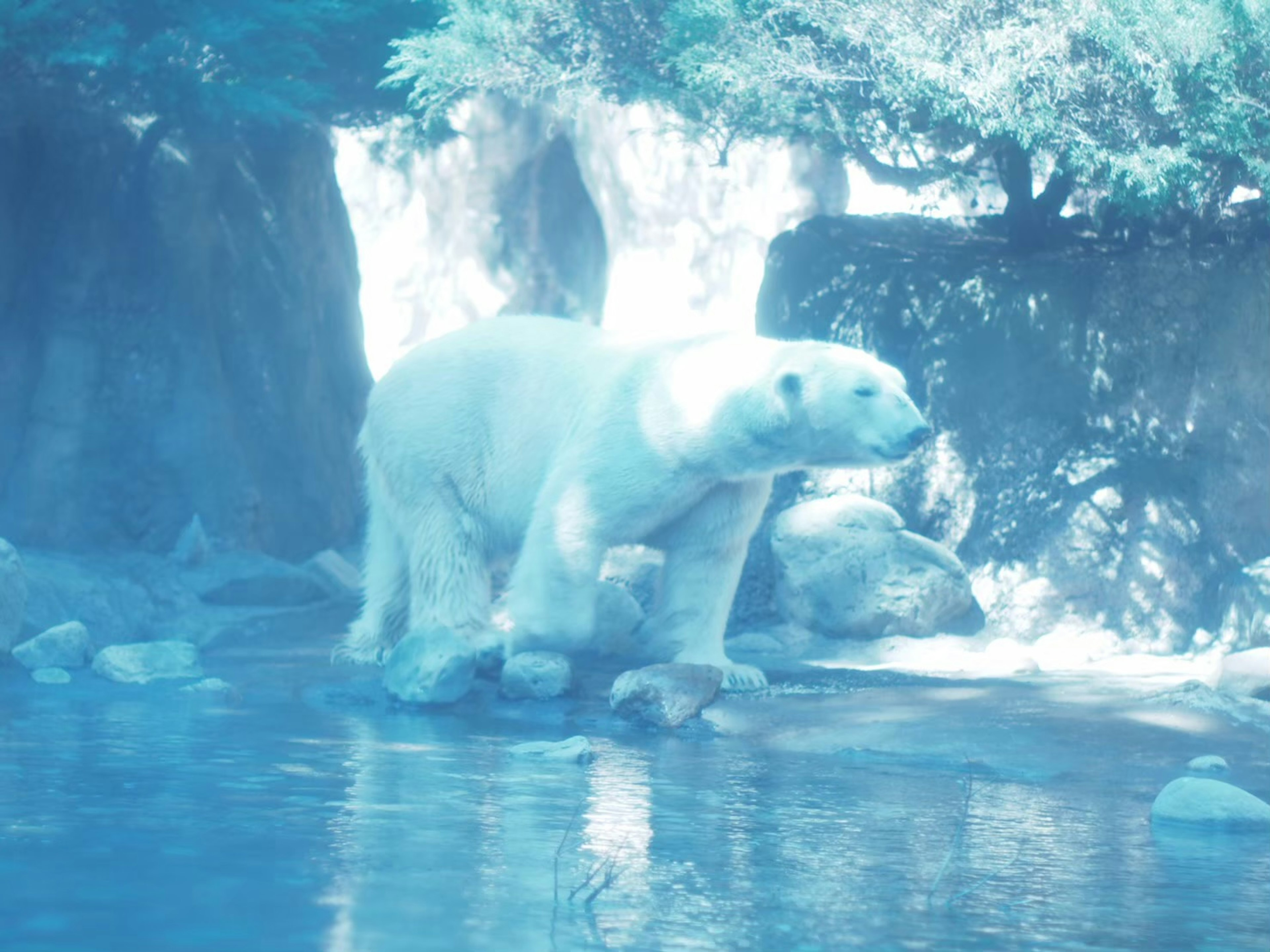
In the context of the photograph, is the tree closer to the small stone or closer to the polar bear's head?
the polar bear's head

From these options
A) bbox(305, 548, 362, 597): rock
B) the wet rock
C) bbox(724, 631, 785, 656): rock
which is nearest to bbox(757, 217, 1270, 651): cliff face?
bbox(724, 631, 785, 656): rock

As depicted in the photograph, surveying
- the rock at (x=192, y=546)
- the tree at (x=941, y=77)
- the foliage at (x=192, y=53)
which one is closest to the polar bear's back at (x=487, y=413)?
the tree at (x=941, y=77)

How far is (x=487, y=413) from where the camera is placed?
26.8 ft

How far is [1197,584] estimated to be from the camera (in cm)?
944

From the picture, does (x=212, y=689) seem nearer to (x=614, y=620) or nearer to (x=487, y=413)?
(x=487, y=413)

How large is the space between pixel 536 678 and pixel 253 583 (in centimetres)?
371

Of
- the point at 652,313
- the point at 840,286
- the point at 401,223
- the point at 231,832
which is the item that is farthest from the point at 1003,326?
the point at 401,223

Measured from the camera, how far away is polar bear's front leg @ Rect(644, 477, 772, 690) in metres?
7.69

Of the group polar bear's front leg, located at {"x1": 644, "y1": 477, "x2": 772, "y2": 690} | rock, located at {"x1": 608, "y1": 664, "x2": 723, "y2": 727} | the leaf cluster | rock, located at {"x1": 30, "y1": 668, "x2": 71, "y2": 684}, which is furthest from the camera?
the leaf cluster

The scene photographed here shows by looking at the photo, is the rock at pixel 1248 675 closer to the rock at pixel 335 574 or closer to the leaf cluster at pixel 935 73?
the leaf cluster at pixel 935 73

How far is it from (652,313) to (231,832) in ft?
83.3

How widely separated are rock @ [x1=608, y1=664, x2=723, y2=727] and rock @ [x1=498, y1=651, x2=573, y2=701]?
0.32m

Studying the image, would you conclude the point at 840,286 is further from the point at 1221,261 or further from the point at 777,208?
the point at 777,208

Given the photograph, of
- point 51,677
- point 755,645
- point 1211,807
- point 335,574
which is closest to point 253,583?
point 335,574
